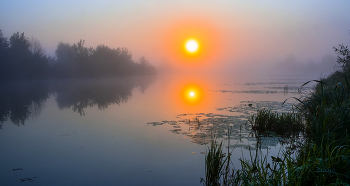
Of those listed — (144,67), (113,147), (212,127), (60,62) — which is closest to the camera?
(113,147)

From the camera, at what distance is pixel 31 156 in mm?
6102

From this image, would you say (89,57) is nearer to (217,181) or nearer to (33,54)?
(33,54)

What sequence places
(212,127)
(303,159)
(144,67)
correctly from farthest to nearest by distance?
(144,67) → (212,127) → (303,159)

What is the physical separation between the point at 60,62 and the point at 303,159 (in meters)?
63.4

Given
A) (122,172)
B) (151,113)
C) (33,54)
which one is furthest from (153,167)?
(33,54)

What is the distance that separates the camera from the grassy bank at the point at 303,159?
125 inches

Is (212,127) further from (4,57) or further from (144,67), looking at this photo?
(144,67)

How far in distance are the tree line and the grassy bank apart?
129 feet

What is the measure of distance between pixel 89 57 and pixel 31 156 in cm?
5158

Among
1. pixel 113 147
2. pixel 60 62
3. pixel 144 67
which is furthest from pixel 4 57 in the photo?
pixel 144 67

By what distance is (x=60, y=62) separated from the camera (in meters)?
58.5

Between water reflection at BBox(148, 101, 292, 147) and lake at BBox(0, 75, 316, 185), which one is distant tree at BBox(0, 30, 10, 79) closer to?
lake at BBox(0, 75, 316, 185)

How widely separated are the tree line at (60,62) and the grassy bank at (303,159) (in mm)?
39224

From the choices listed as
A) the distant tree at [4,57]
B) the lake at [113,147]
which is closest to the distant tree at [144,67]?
the distant tree at [4,57]
